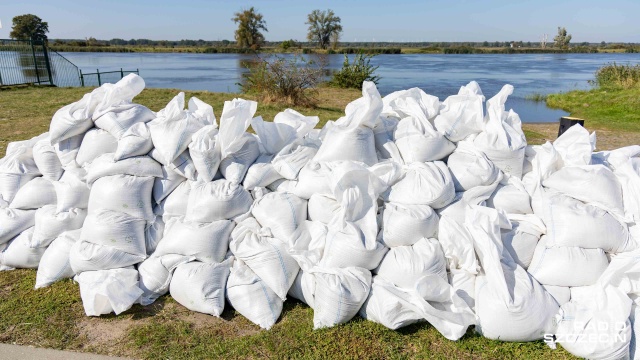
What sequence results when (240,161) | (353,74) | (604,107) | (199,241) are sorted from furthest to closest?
(353,74) → (604,107) → (240,161) → (199,241)

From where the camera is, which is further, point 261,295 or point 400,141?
point 400,141

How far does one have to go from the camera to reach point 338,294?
2.10 meters

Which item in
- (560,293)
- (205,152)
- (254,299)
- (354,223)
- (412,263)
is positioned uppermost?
(205,152)

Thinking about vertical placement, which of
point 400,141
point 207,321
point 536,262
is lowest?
point 207,321

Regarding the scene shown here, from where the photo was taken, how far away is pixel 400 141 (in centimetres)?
266

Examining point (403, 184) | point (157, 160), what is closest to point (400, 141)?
point (403, 184)

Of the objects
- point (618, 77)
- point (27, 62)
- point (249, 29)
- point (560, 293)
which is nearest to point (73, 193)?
point (560, 293)

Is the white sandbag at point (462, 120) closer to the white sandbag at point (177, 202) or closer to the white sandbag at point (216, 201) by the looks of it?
the white sandbag at point (216, 201)

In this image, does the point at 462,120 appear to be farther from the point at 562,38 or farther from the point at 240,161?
the point at 562,38

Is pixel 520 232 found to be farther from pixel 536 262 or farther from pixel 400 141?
pixel 400 141

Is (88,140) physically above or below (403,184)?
above

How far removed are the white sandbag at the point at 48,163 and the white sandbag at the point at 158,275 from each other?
1.04m

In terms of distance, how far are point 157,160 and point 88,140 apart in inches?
20.1

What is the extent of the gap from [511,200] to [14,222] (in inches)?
Answer: 125
